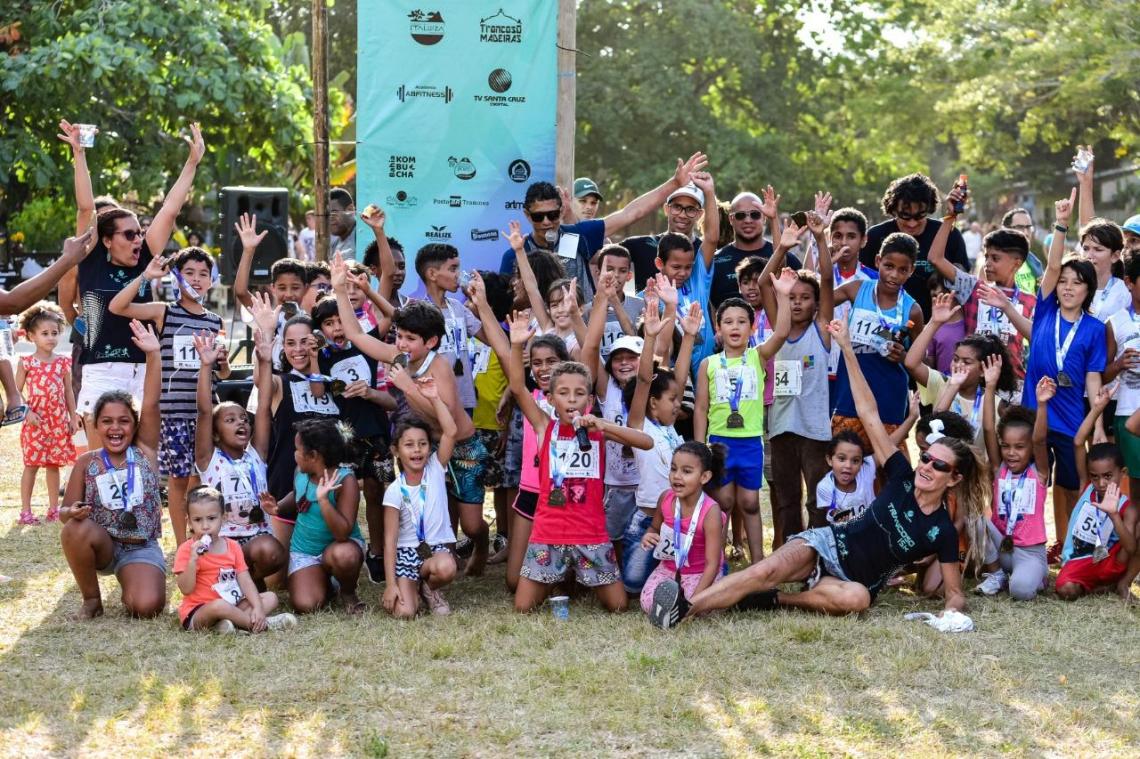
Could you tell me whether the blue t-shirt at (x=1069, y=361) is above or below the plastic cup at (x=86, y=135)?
below

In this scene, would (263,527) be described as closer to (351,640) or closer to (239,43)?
(351,640)

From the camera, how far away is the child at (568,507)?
6.13 metres

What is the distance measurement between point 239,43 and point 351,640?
11488 mm

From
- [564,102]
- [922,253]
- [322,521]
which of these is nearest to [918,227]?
[922,253]

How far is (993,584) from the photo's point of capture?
6473mm

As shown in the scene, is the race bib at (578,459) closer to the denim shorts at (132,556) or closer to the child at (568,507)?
the child at (568,507)

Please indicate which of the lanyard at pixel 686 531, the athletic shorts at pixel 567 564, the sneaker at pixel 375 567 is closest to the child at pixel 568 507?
the athletic shorts at pixel 567 564

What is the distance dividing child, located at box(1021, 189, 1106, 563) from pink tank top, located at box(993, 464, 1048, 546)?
0.21m

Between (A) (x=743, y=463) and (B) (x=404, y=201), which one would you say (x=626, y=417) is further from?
(B) (x=404, y=201)

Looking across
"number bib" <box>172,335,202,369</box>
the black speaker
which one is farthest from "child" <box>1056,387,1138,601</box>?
the black speaker

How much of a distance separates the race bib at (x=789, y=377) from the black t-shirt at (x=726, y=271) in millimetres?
644

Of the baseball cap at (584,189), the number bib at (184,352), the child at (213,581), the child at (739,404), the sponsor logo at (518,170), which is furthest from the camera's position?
the baseball cap at (584,189)

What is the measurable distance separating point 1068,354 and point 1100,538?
91cm

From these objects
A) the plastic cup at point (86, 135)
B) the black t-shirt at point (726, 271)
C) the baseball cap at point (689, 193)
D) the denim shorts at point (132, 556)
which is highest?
the plastic cup at point (86, 135)
